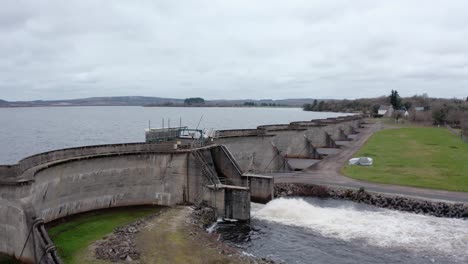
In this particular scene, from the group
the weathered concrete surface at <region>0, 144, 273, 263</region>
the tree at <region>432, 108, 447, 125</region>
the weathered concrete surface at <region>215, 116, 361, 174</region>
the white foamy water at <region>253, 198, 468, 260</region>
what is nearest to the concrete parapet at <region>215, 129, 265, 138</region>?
the weathered concrete surface at <region>215, 116, 361, 174</region>

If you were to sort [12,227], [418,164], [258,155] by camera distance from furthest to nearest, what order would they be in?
1. [418,164]
2. [258,155]
3. [12,227]

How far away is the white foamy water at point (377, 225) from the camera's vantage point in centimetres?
3339

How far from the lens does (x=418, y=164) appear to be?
62500 millimetres

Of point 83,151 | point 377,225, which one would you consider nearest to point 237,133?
point 83,151

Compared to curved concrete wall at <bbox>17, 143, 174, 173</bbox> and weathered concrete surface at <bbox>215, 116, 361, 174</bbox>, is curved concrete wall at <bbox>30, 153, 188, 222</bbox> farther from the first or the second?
weathered concrete surface at <bbox>215, 116, 361, 174</bbox>

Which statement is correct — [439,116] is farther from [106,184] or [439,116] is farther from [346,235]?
[106,184]

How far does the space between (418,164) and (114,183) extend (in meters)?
45.3

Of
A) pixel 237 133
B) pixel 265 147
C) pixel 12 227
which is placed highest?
pixel 237 133

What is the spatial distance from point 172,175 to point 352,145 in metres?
55.9

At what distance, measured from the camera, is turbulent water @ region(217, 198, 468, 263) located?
31.3 meters

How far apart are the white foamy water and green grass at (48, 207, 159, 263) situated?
1268 cm

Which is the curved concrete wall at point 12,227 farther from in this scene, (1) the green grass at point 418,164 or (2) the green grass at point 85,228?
(1) the green grass at point 418,164

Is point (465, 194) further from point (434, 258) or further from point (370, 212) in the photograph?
point (434, 258)

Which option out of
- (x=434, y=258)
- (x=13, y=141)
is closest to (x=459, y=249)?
(x=434, y=258)
